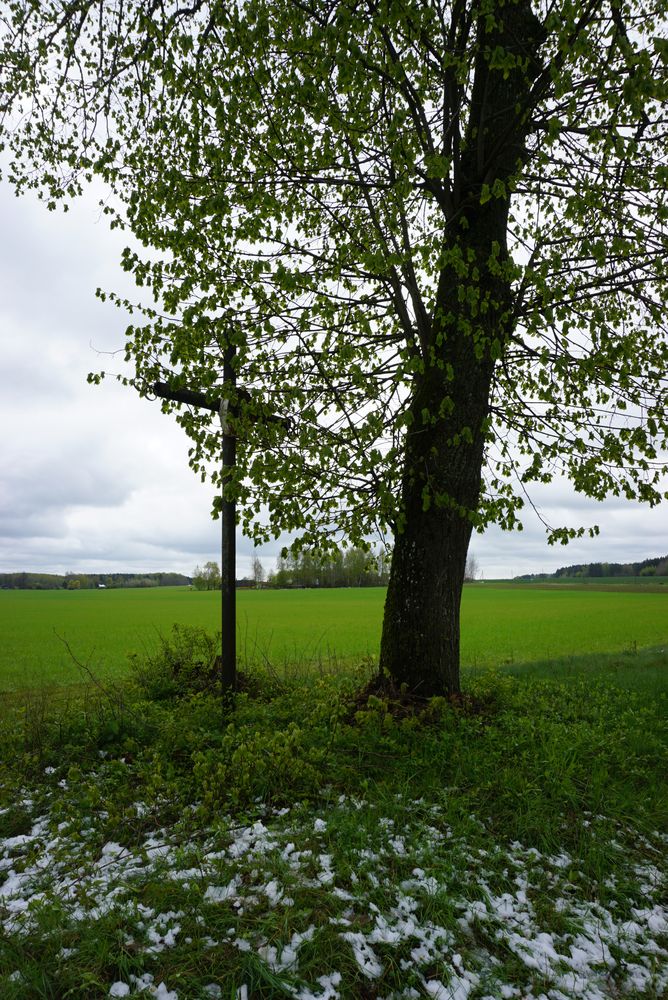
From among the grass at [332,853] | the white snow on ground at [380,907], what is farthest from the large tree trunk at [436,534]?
the white snow on ground at [380,907]

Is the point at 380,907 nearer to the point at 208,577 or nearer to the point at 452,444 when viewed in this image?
the point at 452,444

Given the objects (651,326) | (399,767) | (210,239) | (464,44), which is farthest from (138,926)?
(651,326)

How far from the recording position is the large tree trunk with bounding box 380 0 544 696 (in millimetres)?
7242

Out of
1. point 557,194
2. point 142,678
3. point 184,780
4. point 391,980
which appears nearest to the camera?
point 391,980

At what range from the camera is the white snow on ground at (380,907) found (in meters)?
3.25

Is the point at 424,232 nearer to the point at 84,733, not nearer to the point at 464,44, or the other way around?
the point at 464,44

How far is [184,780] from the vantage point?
533 centimetres

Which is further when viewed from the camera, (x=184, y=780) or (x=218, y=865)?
(x=184, y=780)

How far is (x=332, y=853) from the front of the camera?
421 cm

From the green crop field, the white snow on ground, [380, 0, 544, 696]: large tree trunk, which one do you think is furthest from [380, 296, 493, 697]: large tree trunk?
the green crop field

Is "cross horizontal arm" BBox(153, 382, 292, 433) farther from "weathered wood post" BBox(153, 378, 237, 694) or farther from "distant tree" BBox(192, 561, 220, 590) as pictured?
"distant tree" BBox(192, 561, 220, 590)

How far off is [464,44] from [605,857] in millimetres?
8172

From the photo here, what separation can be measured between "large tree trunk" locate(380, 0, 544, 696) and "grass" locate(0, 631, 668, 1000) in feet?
2.59

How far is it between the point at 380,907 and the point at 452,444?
15.8 feet
